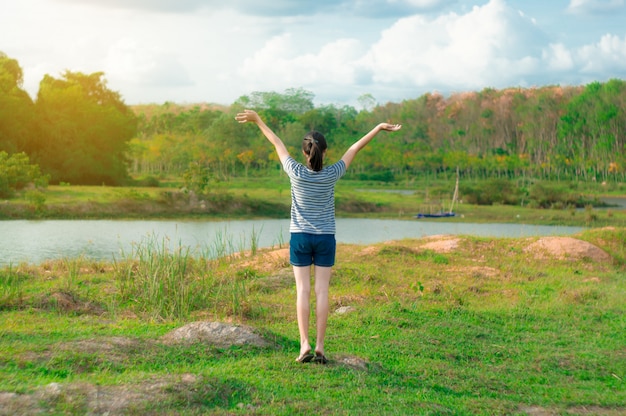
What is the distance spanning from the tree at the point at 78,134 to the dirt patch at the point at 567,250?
31.1 metres

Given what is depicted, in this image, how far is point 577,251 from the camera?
1386 cm

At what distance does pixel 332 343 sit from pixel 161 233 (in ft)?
60.4

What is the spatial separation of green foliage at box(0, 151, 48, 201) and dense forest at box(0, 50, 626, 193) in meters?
4.47

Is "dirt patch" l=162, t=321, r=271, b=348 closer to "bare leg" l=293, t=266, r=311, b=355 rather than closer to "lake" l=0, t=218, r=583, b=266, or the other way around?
"bare leg" l=293, t=266, r=311, b=355

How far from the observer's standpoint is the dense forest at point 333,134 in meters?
40.0

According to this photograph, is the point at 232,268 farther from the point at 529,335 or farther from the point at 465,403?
the point at 465,403

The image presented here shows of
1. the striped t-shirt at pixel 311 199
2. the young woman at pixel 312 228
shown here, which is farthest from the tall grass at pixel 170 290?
the striped t-shirt at pixel 311 199

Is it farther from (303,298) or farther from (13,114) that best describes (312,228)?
(13,114)

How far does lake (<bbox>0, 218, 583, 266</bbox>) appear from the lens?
739 inches

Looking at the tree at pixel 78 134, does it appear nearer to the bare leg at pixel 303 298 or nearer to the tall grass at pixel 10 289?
the tall grass at pixel 10 289

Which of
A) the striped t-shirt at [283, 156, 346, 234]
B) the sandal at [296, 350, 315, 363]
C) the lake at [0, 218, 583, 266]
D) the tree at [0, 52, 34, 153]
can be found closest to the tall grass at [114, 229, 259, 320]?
the sandal at [296, 350, 315, 363]

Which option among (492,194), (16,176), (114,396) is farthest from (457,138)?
(114,396)

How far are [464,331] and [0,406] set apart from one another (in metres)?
4.82

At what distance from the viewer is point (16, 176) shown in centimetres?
3078
